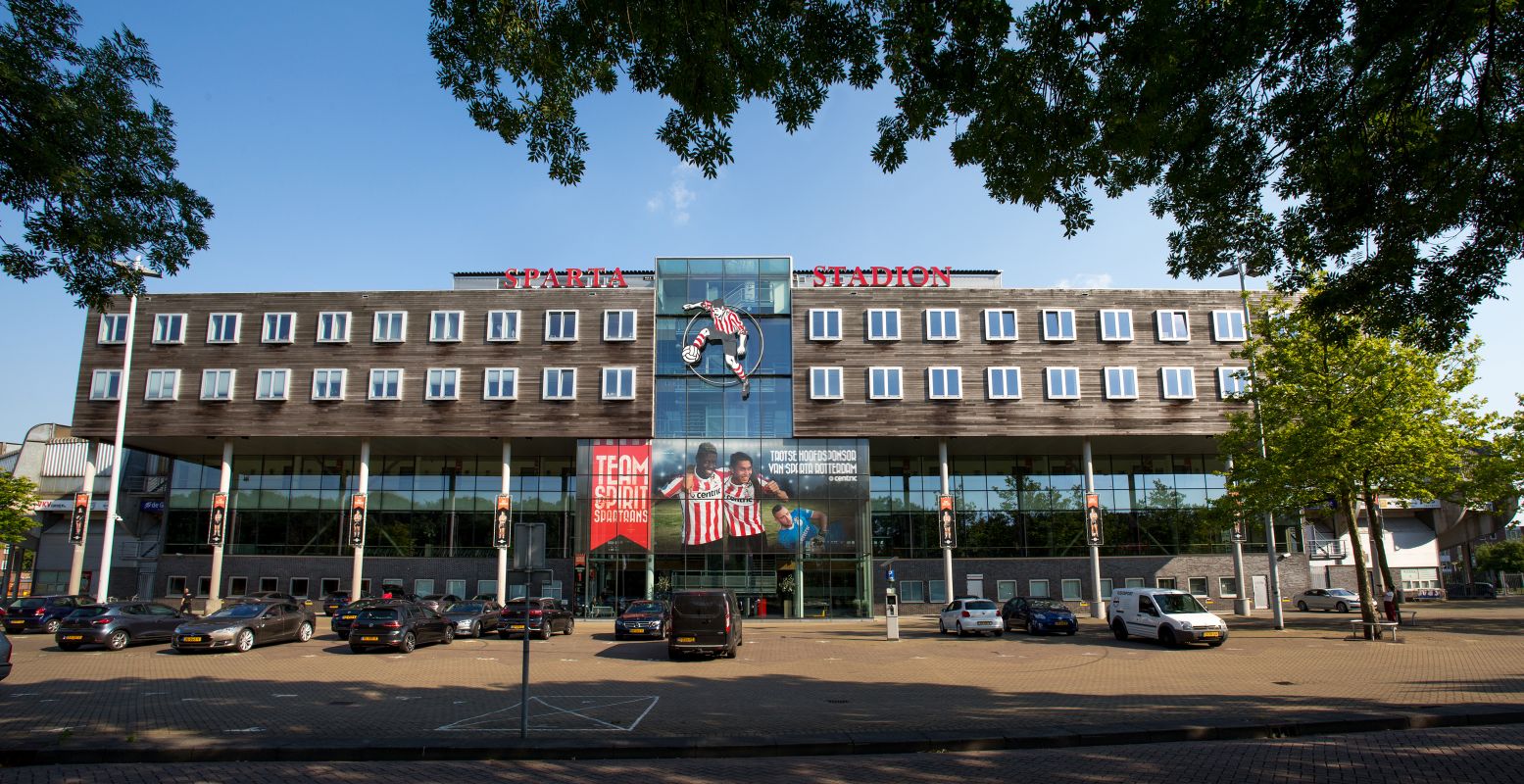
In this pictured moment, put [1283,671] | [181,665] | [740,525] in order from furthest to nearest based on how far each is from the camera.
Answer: [740,525] < [181,665] < [1283,671]

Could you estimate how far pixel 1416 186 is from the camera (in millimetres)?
9477

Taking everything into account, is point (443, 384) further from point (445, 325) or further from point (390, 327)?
point (390, 327)

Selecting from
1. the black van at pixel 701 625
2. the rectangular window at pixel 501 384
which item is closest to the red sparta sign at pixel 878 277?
the rectangular window at pixel 501 384

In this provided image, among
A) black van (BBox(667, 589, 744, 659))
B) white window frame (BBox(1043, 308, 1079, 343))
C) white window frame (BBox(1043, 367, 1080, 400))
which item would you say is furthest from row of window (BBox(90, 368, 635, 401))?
white window frame (BBox(1043, 308, 1079, 343))

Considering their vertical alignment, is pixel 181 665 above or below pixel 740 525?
below

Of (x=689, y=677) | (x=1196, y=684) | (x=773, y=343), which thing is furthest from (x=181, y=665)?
(x=773, y=343)

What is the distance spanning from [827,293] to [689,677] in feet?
91.4

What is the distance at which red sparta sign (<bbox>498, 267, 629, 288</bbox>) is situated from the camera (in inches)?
1742

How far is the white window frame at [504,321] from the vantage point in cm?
4306

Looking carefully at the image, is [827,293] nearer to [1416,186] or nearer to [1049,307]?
[1049,307]

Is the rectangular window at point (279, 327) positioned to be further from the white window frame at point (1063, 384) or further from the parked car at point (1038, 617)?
the white window frame at point (1063, 384)

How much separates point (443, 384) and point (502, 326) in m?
4.11

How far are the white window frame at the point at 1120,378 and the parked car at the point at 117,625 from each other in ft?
130

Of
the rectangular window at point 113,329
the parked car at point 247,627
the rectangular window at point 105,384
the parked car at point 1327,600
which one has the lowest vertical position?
the parked car at point 1327,600
